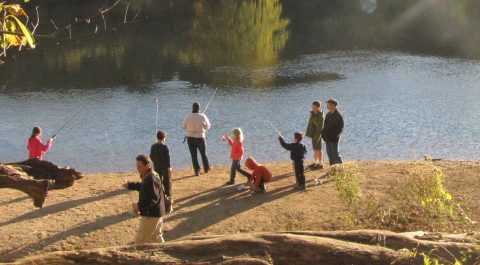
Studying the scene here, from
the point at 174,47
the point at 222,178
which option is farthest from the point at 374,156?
the point at 174,47

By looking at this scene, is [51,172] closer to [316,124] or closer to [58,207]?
[58,207]

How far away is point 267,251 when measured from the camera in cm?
558

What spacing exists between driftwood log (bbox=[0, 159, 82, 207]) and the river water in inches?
398

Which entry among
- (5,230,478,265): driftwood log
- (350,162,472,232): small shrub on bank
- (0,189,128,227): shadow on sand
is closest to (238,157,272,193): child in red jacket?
(350,162,472,232): small shrub on bank

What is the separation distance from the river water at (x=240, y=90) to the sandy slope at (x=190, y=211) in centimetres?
471

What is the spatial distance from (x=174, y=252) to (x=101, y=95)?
61.5 feet

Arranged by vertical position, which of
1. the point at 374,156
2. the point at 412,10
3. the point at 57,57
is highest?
the point at 412,10

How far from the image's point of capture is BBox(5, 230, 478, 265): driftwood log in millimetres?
5453

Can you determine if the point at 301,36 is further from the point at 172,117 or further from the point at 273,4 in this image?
the point at 172,117

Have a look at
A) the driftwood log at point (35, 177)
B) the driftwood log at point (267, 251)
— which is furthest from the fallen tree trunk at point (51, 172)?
the driftwood log at point (267, 251)

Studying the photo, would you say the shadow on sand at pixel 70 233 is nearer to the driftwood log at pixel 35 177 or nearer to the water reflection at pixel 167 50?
the driftwood log at pixel 35 177

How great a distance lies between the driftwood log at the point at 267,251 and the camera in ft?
17.9

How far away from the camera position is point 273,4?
44812 mm

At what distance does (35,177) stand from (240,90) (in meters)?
19.0
